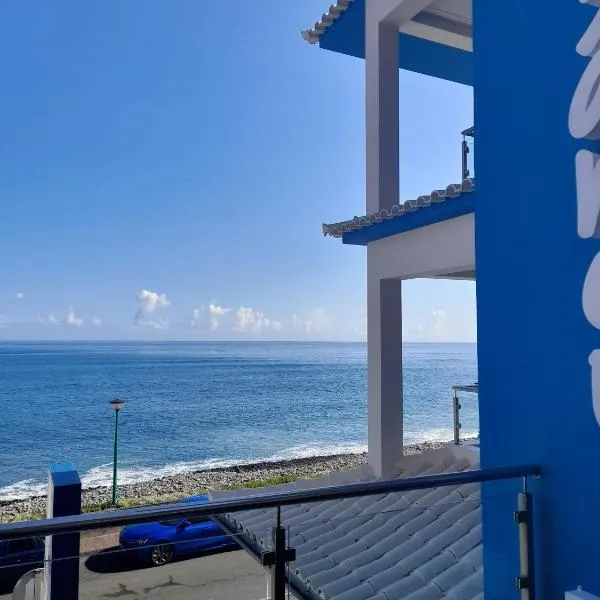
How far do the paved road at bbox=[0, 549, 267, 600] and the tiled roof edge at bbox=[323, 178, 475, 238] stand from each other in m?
2.39

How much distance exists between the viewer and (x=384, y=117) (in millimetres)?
4938

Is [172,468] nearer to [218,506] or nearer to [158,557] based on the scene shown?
[158,557]

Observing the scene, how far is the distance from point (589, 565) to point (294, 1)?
10.2m

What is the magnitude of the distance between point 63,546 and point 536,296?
96.7 inches

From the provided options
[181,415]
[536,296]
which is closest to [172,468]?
[181,415]

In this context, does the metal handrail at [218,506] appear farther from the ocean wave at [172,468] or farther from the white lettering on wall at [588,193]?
the ocean wave at [172,468]

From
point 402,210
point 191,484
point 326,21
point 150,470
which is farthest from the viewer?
point 150,470

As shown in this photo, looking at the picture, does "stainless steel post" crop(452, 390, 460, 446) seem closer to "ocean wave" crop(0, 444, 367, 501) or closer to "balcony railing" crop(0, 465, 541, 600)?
"balcony railing" crop(0, 465, 541, 600)

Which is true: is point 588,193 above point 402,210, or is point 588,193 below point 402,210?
below

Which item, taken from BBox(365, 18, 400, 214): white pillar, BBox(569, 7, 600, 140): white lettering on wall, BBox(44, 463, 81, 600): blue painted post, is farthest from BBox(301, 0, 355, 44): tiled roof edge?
BBox(44, 463, 81, 600): blue painted post

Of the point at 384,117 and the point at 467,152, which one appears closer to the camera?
the point at 467,152

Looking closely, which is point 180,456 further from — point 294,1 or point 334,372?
point 334,372

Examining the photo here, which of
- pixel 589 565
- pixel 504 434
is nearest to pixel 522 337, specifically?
pixel 504 434

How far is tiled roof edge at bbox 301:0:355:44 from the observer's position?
5312mm
